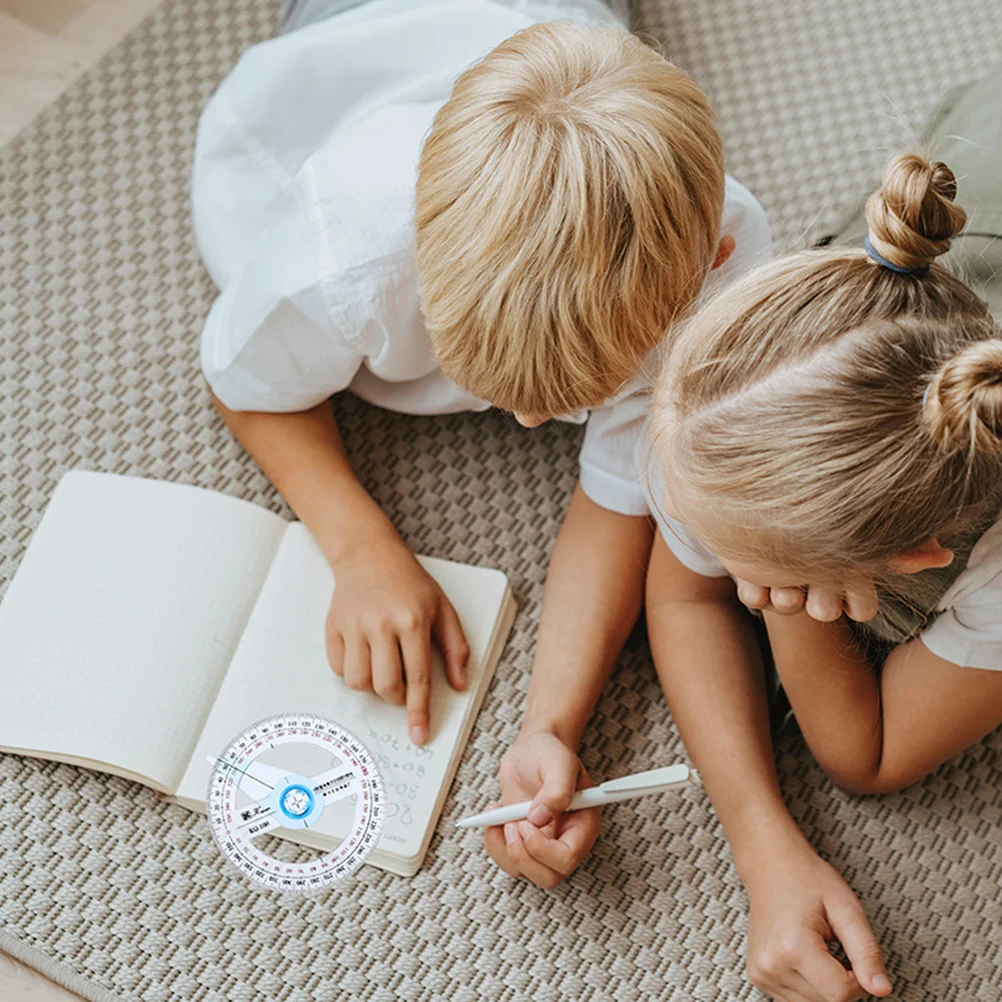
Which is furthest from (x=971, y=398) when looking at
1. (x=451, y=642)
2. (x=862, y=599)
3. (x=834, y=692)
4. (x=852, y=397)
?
(x=451, y=642)

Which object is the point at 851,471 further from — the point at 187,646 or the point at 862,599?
the point at 187,646

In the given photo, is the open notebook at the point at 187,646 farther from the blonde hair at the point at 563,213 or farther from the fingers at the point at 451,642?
the blonde hair at the point at 563,213

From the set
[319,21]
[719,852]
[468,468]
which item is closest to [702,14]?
[319,21]

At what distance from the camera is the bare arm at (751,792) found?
65 centimetres

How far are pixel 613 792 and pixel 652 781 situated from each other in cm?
3

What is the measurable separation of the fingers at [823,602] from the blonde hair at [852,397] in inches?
1.4

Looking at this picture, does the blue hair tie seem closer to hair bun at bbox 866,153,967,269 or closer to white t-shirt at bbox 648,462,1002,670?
hair bun at bbox 866,153,967,269

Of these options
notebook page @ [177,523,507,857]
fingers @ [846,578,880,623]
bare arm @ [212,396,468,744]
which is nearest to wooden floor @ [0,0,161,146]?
bare arm @ [212,396,468,744]

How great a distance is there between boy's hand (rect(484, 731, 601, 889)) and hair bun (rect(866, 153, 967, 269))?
0.36 m

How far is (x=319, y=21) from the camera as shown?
840 millimetres

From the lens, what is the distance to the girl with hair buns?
0.46 m

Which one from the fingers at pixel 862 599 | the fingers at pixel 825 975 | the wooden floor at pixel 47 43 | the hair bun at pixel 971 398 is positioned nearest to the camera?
the hair bun at pixel 971 398

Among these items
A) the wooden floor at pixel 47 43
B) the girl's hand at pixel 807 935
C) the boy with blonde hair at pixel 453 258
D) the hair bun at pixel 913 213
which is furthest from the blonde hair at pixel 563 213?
the wooden floor at pixel 47 43

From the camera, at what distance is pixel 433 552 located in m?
0.82
